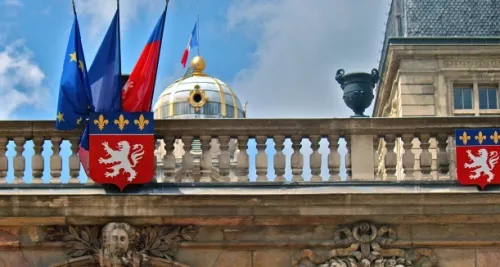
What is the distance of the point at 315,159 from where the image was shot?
53.8ft

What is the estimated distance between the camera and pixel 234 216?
52.4ft

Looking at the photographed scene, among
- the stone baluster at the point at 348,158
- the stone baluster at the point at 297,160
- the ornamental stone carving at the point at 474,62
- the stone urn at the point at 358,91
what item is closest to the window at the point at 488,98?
the ornamental stone carving at the point at 474,62

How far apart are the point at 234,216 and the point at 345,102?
2686 mm

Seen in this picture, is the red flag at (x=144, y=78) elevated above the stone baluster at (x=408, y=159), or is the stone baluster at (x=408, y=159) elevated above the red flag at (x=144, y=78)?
the red flag at (x=144, y=78)

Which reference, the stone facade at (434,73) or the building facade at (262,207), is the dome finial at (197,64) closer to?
the stone facade at (434,73)

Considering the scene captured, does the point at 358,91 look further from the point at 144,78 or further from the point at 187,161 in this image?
the point at 144,78

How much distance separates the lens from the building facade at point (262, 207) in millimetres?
15914

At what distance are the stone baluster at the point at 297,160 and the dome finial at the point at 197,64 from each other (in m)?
34.0

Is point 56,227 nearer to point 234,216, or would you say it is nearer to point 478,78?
point 234,216

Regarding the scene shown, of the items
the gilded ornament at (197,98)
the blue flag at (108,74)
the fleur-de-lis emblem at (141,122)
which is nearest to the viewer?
the fleur-de-lis emblem at (141,122)

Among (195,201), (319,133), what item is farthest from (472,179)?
(195,201)

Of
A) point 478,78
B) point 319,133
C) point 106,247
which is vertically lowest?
point 106,247

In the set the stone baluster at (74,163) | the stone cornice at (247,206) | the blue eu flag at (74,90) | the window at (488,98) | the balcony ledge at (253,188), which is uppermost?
the window at (488,98)

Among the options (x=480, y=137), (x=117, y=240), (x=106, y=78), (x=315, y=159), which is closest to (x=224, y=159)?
(x=315, y=159)
